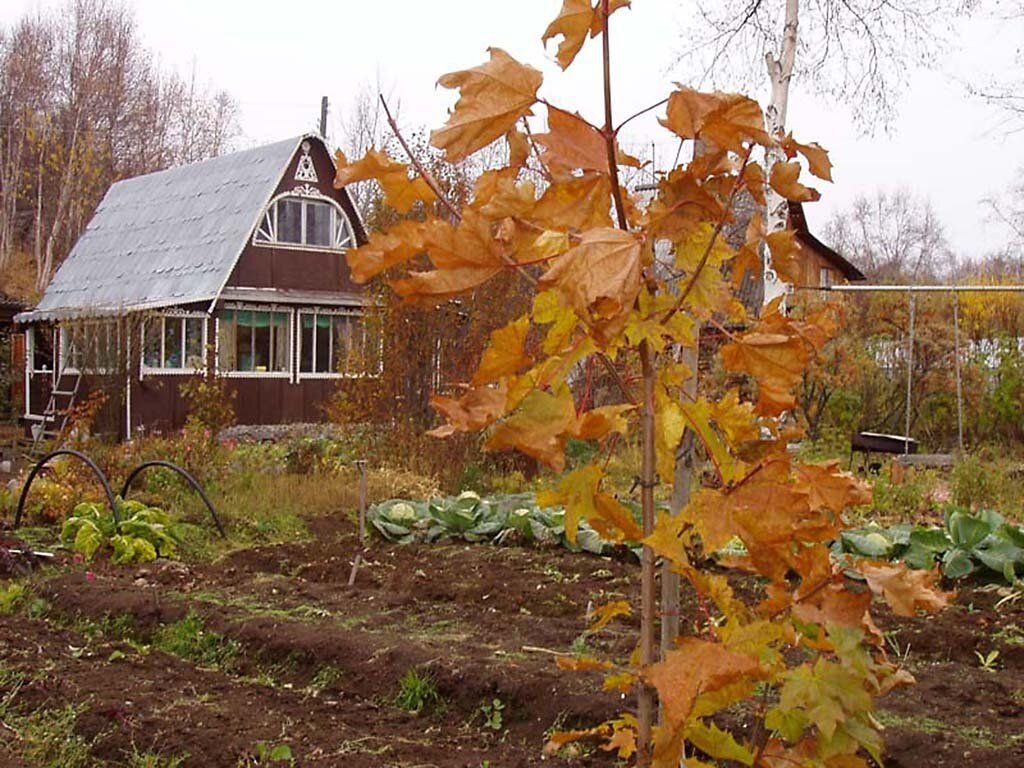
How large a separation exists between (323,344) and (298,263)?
158 cm

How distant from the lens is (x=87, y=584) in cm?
657

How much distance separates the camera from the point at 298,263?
19938 millimetres

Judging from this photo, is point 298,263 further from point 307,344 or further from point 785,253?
point 785,253

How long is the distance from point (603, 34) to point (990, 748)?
3012 mm

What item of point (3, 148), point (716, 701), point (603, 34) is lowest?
point (716, 701)

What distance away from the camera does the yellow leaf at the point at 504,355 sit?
1592 mm

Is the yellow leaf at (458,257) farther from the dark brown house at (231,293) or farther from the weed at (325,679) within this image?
the dark brown house at (231,293)

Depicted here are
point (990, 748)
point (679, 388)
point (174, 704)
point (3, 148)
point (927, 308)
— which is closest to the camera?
point (679, 388)

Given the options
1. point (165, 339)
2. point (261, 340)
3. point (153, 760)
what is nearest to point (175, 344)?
point (165, 339)

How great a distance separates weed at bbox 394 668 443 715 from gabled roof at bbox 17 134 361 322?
13.7 metres

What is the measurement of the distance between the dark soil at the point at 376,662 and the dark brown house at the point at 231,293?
1147 centimetres

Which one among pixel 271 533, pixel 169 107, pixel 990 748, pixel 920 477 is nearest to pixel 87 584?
pixel 271 533

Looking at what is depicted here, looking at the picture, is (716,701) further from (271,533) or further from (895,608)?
(271,533)

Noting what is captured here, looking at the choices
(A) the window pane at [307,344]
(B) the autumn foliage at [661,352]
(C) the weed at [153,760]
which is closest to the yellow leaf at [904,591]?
(B) the autumn foliage at [661,352]
